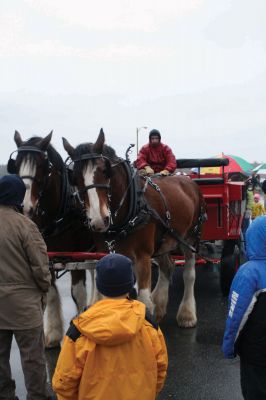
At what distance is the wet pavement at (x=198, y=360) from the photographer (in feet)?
13.1

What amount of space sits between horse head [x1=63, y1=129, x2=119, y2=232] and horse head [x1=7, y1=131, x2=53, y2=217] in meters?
0.26

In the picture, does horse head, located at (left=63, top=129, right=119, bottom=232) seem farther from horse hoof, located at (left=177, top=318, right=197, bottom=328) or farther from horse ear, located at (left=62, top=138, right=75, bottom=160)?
horse hoof, located at (left=177, top=318, right=197, bottom=328)

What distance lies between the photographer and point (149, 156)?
6.59 meters

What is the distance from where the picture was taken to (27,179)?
4188 mm

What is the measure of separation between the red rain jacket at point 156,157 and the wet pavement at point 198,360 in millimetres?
1993

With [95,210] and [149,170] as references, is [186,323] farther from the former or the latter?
[95,210]

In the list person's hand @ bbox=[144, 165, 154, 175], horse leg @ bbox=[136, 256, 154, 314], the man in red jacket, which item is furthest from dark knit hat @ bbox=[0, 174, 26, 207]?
the man in red jacket

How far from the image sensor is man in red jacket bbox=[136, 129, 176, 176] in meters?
6.40

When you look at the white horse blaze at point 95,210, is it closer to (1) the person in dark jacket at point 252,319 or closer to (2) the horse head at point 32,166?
(2) the horse head at point 32,166

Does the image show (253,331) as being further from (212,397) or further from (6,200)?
(6,200)

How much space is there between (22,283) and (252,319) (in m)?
1.54

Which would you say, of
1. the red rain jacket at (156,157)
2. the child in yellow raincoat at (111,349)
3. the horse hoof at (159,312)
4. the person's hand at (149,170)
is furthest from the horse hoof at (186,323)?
the child in yellow raincoat at (111,349)

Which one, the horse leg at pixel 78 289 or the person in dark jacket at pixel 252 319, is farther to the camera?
the horse leg at pixel 78 289

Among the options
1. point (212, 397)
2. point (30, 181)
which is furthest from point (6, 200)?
point (212, 397)
